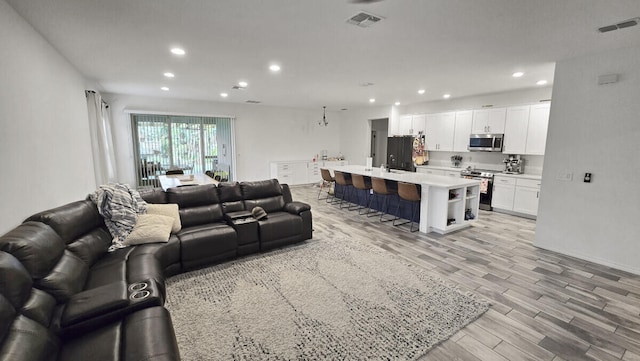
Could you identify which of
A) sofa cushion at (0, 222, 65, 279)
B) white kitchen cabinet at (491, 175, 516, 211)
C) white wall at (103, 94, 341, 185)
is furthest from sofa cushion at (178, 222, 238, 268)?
white kitchen cabinet at (491, 175, 516, 211)

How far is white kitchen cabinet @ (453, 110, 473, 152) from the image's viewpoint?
6555 mm

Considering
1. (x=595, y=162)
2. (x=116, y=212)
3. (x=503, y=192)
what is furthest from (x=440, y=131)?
(x=116, y=212)

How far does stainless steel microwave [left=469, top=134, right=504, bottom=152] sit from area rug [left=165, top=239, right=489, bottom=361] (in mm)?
4285

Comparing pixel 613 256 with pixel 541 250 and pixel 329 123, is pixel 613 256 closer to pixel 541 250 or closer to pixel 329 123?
pixel 541 250

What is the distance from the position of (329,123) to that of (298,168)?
7.65 feet

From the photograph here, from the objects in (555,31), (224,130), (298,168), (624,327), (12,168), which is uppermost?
(555,31)

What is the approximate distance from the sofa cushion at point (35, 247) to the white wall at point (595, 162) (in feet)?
18.2

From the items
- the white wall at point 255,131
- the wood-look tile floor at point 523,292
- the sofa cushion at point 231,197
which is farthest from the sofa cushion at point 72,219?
the white wall at point 255,131

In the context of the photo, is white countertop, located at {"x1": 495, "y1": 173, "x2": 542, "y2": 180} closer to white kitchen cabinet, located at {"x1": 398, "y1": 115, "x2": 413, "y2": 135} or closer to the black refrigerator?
the black refrigerator

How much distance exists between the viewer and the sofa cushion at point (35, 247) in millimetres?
1638

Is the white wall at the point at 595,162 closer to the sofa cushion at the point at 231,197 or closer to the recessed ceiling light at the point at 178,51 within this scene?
the sofa cushion at the point at 231,197

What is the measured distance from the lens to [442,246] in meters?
3.99

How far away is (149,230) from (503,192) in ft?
21.4

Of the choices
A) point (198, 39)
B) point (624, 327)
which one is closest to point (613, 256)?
point (624, 327)
